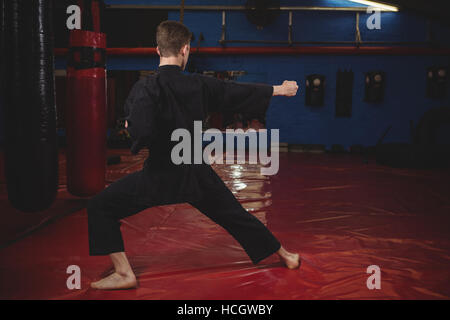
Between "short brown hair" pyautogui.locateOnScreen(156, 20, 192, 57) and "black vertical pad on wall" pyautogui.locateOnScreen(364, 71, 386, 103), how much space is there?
Result: 7195 mm

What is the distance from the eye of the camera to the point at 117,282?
1905 mm

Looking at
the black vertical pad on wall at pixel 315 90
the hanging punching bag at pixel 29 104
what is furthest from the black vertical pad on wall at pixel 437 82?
the hanging punching bag at pixel 29 104

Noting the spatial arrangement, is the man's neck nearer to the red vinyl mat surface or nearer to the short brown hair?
the short brown hair

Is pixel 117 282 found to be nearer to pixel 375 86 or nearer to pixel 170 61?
pixel 170 61

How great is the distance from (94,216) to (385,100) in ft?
25.6

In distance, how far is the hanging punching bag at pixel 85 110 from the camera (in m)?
Result: 3.63

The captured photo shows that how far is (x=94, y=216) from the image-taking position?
184 centimetres

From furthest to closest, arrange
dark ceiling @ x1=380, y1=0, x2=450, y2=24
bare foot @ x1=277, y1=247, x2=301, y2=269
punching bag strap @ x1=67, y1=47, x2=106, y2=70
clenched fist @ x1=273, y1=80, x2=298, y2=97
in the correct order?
1. dark ceiling @ x1=380, y1=0, x2=450, y2=24
2. punching bag strap @ x1=67, y1=47, x2=106, y2=70
3. bare foot @ x1=277, y1=247, x2=301, y2=269
4. clenched fist @ x1=273, y1=80, x2=298, y2=97

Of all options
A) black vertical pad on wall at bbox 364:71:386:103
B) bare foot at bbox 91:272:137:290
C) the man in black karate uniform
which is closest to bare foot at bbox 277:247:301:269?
the man in black karate uniform

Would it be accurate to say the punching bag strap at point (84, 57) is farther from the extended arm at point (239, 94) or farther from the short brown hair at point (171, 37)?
the extended arm at point (239, 94)

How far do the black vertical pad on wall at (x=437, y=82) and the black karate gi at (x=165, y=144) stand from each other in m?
7.44

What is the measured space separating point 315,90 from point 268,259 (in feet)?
21.5

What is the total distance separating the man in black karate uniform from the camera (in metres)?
1.76

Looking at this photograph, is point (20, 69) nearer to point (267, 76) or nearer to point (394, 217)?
point (394, 217)
